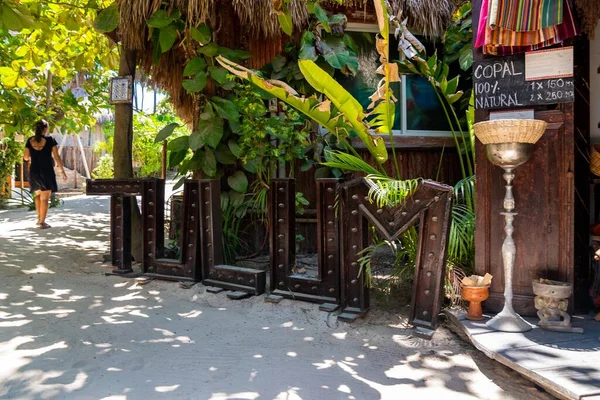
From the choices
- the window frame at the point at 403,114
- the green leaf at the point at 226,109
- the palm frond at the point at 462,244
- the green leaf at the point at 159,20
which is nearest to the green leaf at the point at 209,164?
the green leaf at the point at 226,109

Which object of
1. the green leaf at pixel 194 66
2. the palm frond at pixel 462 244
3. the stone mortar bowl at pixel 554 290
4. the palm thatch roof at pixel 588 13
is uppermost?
the green leaf at pixel 194 66

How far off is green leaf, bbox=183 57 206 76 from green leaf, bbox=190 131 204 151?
66 cm

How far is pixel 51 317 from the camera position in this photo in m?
4.15

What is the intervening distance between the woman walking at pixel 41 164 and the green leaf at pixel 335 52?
503 cm

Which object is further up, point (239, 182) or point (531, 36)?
point (531, 36)

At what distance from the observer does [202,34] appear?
5645 millimetres

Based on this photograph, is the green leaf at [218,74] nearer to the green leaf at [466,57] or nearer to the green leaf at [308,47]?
the green leaf at [308,47]

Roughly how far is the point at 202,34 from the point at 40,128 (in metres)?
4.17

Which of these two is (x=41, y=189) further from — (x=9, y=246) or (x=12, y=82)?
(x=12, y=82)

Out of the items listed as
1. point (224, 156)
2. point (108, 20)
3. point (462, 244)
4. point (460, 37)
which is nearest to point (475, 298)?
point (462, 244)

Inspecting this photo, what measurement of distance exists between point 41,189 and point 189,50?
4.01 metres

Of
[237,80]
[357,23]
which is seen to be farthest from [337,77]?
[237,80]

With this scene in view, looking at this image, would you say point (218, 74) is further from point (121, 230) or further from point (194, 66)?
point (121, 230)

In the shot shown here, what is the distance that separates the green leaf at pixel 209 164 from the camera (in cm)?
582
